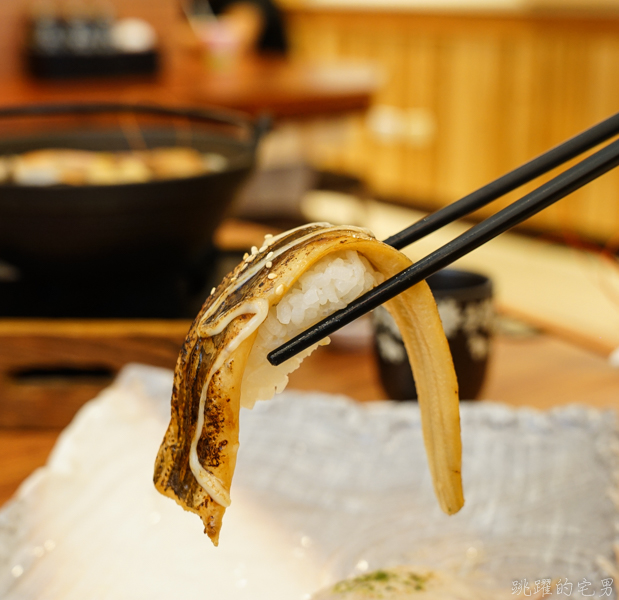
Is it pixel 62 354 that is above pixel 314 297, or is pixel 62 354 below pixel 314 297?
below

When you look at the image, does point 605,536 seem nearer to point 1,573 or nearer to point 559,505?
point 559,505

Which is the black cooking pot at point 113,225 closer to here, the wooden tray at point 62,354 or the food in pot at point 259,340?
the wooden tray at point 62,354

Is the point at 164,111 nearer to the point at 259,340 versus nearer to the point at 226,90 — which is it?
the point at 259,340

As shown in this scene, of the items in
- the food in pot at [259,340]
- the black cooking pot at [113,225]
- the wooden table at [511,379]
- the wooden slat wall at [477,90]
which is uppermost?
the food in pot at [259,340]

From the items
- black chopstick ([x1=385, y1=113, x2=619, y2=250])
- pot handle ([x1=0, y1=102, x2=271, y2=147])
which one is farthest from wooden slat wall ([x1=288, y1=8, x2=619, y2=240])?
black chopstick ([x1=385, y1=113, x2=619, y2=250])

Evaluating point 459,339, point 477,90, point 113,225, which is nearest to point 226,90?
point 113,225

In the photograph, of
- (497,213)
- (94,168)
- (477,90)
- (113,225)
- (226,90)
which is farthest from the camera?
(477,90)

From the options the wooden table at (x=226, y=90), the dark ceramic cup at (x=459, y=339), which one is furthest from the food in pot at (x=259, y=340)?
the wooden table at (x=226, y=90)
